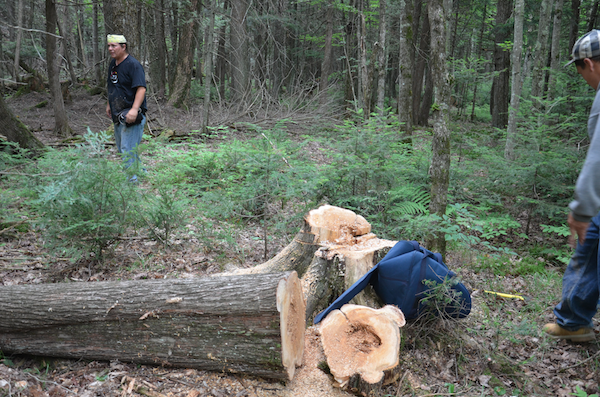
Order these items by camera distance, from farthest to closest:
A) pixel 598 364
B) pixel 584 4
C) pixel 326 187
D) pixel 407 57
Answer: pixel 584 4 → pixel 407 57 → pixel 326 187 → pixel 598 364

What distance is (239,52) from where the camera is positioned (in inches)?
532

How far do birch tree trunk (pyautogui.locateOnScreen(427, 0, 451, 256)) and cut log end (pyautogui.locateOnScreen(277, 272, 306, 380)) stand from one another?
267cm

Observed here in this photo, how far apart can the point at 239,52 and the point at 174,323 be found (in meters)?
12.6

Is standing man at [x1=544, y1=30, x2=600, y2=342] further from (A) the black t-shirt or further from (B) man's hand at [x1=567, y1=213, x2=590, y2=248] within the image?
(A) the black t-shirt

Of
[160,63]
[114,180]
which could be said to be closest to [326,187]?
[114,180]

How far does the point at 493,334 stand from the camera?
359cm

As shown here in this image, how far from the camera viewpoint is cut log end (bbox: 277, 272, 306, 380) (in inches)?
102

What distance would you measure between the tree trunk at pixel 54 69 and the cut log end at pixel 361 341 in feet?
28.6

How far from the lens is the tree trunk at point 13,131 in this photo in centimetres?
663

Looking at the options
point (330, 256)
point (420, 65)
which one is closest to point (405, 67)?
point (420, 65)

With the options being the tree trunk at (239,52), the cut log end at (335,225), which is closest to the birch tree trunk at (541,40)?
the tree trunk at (239,52)

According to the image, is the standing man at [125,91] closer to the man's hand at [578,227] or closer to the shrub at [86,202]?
the shrub at [86,202]

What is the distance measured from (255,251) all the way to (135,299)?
7.99 ft

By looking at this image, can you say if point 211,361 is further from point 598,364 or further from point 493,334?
point 598,364
